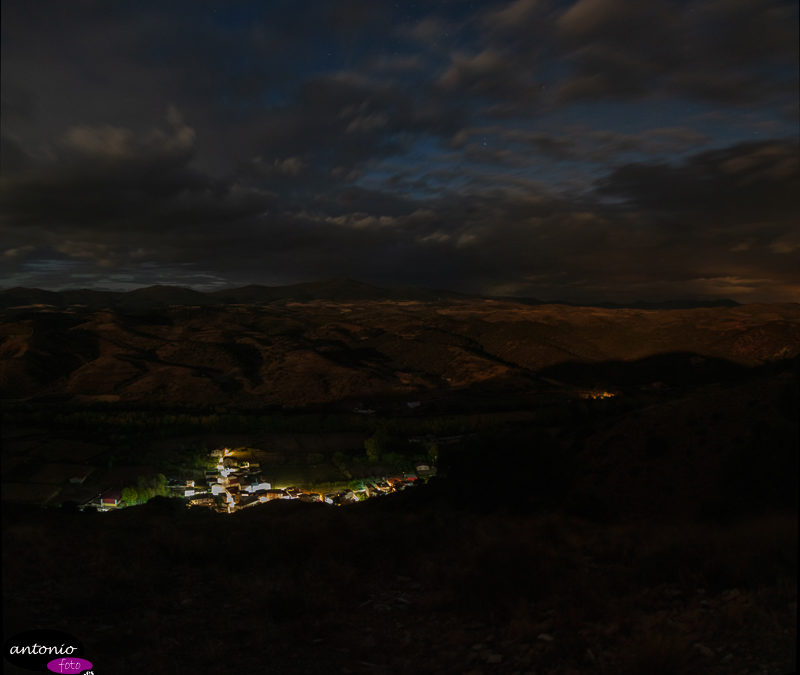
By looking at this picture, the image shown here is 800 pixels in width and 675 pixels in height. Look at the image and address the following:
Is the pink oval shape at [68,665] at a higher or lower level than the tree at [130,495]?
higher

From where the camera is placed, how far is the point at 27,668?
567cm

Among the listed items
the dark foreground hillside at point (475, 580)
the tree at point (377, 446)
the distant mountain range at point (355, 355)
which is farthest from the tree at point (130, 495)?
the tree at point (377, 446)

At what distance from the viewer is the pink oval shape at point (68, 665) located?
579cm

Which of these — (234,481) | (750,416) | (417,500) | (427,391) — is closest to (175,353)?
(427,391)

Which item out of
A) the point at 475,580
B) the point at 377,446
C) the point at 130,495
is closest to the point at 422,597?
the point at 475,580

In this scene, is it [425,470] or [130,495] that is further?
[425,470]

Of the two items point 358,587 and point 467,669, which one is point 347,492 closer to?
point 358,587

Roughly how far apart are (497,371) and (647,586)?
122961mm
